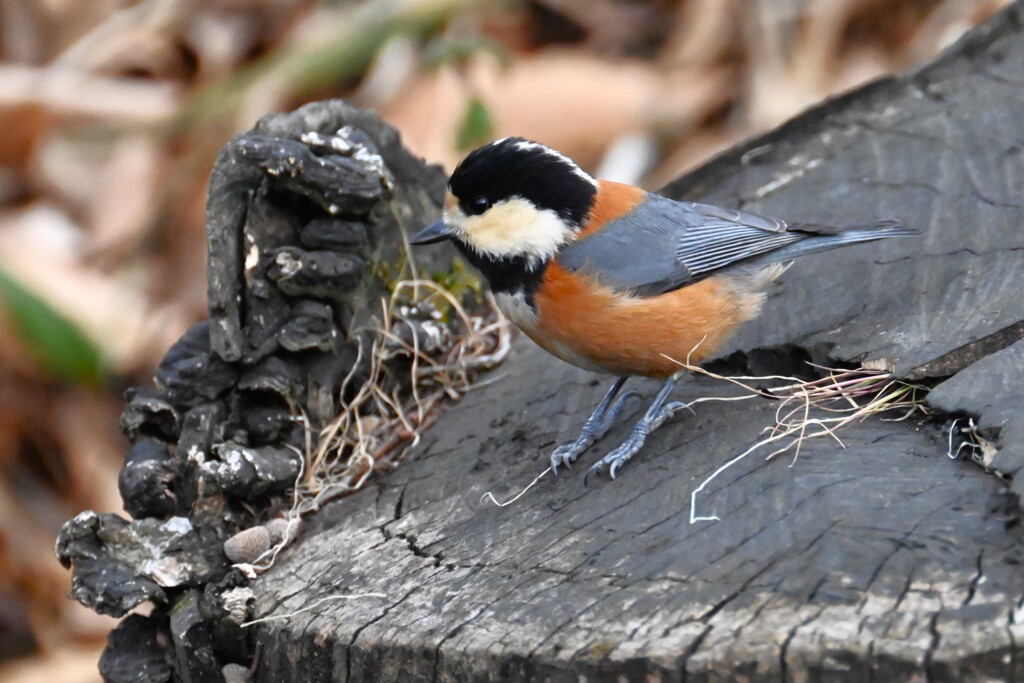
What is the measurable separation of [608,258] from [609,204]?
22cm

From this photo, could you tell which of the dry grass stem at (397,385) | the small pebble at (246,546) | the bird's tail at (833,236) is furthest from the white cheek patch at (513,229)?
the small pebble at (246,546)

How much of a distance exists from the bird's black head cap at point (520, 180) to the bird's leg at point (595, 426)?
494 mm

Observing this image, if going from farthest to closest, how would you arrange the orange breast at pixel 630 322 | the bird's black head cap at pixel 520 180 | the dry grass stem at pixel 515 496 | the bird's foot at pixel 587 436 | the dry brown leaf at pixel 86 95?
the dry brown leaf at pixel 86 95
the bird's black head cap at pixel 520 180
the orange breast at pixel 630 322
the bird's foot at pixel 587 436
the dry grass stem at pixel 515 496


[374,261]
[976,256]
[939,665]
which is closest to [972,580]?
[939,665]

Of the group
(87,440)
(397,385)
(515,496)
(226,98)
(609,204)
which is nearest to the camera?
(515,496)

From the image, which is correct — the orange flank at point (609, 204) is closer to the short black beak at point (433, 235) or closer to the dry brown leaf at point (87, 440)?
the short black beak at point (433, 235)

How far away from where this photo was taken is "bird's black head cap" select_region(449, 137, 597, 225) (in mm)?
2934

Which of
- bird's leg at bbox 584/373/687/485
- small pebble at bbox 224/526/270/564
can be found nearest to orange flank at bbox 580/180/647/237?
bird's leg at bbox 584/373/687/485

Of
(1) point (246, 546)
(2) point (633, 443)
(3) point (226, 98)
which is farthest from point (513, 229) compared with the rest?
(3) point (226, 98)

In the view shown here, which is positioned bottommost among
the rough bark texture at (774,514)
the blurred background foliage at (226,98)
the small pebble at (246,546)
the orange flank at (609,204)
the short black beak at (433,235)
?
the rough bark texture at (774,514)

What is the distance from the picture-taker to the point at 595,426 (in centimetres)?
284

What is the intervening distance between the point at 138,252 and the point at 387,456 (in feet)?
11.6

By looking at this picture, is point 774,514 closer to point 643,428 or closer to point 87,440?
point 643,428

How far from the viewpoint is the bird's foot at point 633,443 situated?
253cm
